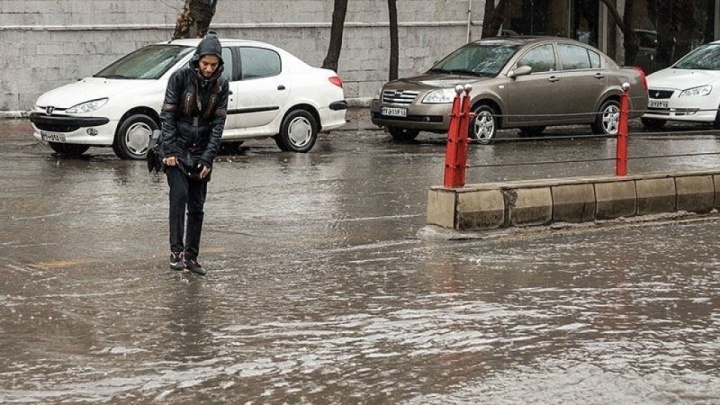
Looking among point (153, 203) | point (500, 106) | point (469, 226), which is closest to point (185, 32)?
point (500, 106)

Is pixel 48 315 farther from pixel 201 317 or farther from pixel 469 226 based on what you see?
pixel 469 226

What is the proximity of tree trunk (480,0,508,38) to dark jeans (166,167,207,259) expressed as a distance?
17943 millimetres

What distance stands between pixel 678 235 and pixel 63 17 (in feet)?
53.3

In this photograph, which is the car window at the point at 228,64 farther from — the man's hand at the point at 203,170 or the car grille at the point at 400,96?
the man's hand at the point at 203,170

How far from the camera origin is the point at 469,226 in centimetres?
1162

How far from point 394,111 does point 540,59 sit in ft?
8.78

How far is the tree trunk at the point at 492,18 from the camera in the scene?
90.3 ft

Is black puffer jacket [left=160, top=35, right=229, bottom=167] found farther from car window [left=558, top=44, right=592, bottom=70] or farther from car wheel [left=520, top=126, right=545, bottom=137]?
car wheel [left=520, top=126, right=545, bottom=137]

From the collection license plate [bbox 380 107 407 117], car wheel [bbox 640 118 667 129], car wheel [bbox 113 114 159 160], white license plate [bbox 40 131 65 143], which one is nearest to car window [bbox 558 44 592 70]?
car wheel [bbox 640 118 667 129]

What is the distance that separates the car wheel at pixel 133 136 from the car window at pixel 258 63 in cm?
162

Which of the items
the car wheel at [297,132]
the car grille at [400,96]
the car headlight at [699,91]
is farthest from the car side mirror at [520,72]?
the car headlight at [699,91]

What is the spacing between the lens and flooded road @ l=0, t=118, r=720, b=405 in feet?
22.9

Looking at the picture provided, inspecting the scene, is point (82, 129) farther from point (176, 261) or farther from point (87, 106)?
point (176, 261)

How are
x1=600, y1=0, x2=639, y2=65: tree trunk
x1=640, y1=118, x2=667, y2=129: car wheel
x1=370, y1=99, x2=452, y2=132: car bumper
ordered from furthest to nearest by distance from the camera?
x1=600, y1=0, x2=639, y2=65: tree trunk, x1=640, y1=118, x2=667, y2=129: car wheel, x1=370, y1=99, x2=452, y2=132: car bumper
